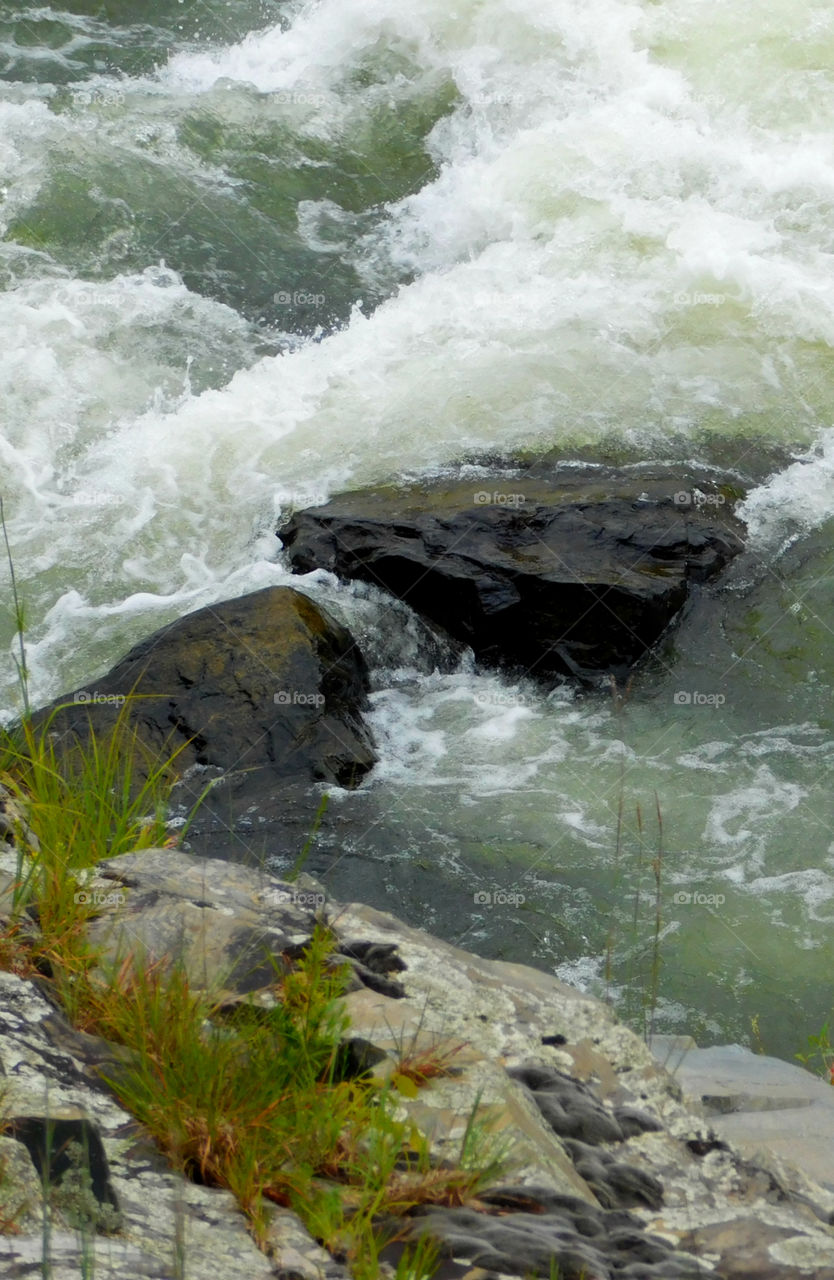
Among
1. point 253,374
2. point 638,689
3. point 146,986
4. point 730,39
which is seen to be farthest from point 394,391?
point 146,986

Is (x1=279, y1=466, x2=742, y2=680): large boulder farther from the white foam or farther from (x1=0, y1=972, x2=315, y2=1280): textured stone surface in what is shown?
(x1=0, y1=972, x2=315, y2=1280): textured stone surface

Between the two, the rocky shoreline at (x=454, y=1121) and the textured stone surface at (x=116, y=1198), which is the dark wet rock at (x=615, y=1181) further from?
the textured stone surface at (x=116, y=1198)

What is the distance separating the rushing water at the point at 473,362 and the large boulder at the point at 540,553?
0.68ft

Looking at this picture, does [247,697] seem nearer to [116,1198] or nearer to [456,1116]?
[456,1116]

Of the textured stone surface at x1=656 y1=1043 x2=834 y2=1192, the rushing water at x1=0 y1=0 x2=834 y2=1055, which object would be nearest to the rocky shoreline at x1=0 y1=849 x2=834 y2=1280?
the textured stone surface at x1=656 y1=1043 x2=834 y2=1192

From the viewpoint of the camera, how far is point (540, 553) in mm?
6078

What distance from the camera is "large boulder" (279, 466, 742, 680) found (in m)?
5.88

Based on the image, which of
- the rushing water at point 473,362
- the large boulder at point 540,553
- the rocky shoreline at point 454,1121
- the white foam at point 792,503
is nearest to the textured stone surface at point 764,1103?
the rocky shoreline at point 454,1121

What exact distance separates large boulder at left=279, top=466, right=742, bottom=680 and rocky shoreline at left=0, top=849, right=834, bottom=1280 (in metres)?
2.96

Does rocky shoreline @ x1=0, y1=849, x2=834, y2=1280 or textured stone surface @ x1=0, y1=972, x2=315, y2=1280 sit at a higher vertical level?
textured stone surface @ x1=0, y1=972, x2=315, y2=1280

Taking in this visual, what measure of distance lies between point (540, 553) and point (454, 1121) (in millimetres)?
4030

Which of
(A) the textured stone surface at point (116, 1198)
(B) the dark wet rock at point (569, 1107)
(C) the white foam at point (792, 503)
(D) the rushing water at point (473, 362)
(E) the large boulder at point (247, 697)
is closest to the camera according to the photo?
(A) the textured stone surface at point (116, 1198)

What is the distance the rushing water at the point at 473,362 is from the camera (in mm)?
4883

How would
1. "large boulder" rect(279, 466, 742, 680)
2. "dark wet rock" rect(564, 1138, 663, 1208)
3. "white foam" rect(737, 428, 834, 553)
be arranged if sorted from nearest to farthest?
"dark wet rock" rect(564, 1138, 663, 1208) → "large boulder" rect(279, 466, 742, 680) → "white foam" rect(737, 428, 834, 553)
